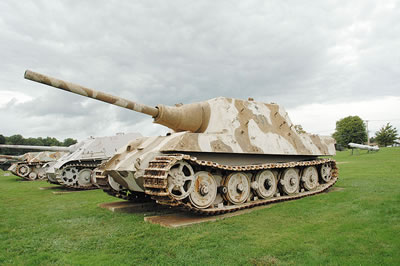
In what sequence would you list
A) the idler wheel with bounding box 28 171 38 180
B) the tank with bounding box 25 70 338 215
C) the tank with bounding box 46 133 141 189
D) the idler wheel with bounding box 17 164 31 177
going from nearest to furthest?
1. the tank with bounding box 25 70 338 215
2. the tank with bounding box 46 133 141 189
3. the idler wheel with bounding box 17 164 31 177
4. the idler wheel with bounding box 28 171 38 180

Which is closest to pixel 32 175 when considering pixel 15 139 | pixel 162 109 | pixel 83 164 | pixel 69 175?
pixel 69 175

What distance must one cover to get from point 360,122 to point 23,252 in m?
61.3

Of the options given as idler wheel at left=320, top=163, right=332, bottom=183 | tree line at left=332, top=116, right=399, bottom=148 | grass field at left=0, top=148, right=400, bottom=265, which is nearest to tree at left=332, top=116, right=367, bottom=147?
tree line at left=332, top=116, right=399, bottom=148

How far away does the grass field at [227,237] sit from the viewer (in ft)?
16.0

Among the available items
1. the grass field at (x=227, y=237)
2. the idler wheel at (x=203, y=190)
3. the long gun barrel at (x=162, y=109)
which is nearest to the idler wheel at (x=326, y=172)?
the grass field at (x=227, y=237)

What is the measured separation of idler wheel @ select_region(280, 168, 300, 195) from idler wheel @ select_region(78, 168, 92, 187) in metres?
10.5

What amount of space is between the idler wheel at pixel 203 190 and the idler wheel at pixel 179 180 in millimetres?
247

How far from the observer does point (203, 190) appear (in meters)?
7.75

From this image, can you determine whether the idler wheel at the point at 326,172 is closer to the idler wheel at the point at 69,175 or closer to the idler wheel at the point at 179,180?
the idler wheel at the point at 179,180

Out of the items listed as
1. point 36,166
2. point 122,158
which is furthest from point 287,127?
point 36,166

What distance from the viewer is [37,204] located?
11.2 metres

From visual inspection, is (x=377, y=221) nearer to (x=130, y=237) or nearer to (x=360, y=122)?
(x=130, y=237)

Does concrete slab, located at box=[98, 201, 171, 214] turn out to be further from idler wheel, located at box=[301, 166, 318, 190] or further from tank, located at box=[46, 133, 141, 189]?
tank, located at box=[46, 133, 141, 189]

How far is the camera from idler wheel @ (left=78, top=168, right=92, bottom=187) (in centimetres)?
1619
